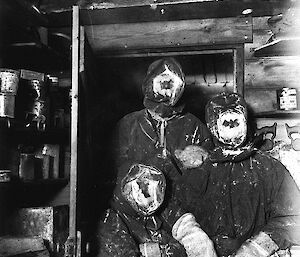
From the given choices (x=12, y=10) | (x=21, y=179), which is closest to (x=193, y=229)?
(x=21, y=179)

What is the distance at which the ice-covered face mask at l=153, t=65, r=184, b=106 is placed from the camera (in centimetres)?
166

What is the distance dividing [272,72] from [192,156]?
36.6 inches

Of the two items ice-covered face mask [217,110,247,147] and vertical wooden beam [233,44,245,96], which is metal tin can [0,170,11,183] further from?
vertical wooden beam [233,44,245,96]

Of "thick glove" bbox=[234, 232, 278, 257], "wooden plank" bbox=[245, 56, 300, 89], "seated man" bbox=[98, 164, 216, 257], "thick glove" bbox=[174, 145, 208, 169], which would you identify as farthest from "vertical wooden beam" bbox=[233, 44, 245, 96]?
"thick glove" bbox=[234, 232, 278, 257]

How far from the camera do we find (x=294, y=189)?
4.67 ft

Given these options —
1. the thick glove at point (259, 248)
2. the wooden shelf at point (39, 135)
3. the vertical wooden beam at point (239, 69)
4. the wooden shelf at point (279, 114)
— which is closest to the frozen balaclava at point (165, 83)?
the vertical wooden beam at point (239, 69)

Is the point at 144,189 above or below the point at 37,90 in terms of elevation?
below

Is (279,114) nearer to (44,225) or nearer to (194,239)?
(194,239)

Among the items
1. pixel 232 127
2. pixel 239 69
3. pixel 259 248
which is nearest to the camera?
pixel 259 248

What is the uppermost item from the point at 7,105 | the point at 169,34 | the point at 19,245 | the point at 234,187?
the point at 169,34

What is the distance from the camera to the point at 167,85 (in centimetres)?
166

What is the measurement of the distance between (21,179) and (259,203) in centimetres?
86

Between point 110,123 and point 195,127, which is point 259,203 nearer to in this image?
point 195,127

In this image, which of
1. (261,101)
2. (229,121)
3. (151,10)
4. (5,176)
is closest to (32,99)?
(5,176)
